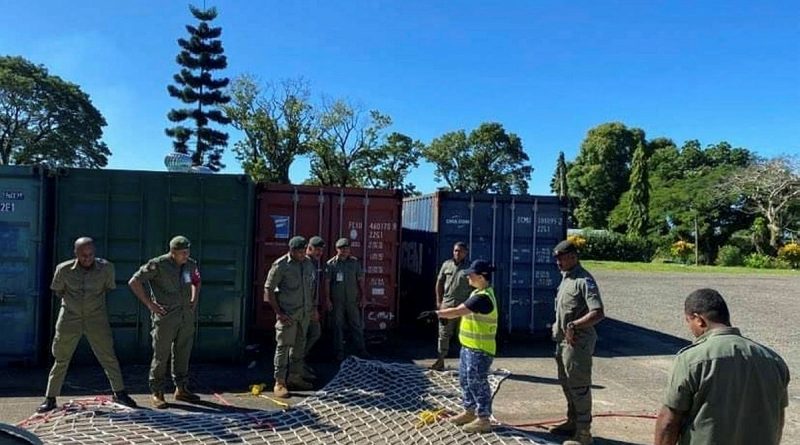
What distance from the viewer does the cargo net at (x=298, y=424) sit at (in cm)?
499

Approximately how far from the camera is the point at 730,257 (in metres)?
36.3

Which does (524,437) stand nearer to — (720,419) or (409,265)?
(720,419)

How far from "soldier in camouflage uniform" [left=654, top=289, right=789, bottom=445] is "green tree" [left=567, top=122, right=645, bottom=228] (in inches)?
1978

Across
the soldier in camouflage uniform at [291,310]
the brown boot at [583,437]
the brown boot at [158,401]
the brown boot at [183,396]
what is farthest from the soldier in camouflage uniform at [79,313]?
the brown boot at [583,437]

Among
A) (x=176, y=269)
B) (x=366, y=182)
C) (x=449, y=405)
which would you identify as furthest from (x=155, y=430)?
(x=366, y=182)

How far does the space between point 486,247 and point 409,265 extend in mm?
1833

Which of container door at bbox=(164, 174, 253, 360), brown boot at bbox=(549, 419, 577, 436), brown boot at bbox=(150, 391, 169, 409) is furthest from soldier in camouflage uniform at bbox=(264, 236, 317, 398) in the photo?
brown boot at bbox=(549, 419, 577, 436)

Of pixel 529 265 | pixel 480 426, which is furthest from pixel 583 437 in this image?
pixel 529 265

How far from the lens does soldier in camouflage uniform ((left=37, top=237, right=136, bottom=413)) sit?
5602 mm

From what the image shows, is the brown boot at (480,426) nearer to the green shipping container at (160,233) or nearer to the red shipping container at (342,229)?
the green shipping container at (160,233)

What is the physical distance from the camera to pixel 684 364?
8.87ft

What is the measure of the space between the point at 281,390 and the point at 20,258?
12.1 ft

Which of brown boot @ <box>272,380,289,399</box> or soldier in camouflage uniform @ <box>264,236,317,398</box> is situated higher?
soldier in camouflage uniform @ <box>264,236,317,398</box>

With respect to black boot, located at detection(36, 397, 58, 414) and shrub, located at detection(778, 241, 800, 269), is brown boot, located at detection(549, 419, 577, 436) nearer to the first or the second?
black boot, located at detection(36, 397, 58, 414)
